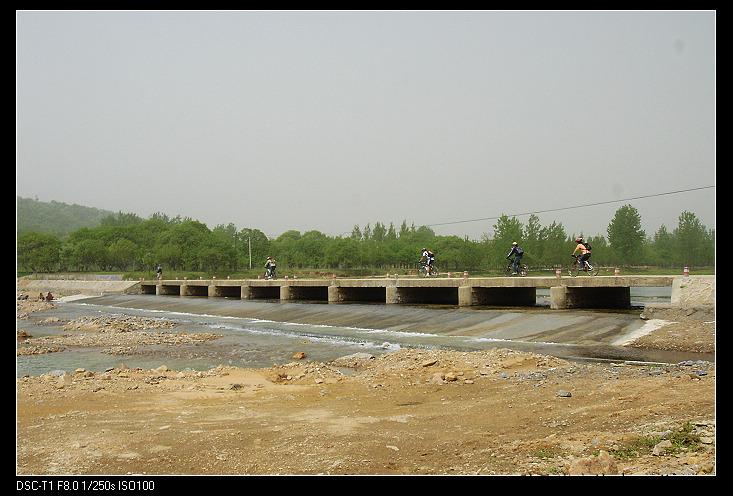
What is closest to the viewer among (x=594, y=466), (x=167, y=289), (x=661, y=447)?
(x=594, y=466)

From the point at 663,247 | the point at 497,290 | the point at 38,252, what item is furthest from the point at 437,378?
the point at 38,252

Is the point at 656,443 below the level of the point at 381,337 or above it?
above

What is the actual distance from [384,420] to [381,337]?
46.8ft

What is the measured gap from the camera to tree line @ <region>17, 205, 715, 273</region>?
7700cm

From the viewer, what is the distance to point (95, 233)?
14350 centimetres

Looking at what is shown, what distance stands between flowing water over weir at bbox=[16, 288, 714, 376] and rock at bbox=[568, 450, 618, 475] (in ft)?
32.9

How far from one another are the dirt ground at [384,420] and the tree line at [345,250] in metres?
68.0

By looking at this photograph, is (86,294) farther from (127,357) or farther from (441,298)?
(127,357)

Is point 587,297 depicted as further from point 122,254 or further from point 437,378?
point 122,254

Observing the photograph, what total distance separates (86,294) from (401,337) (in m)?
69.2

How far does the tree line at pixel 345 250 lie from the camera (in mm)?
77000

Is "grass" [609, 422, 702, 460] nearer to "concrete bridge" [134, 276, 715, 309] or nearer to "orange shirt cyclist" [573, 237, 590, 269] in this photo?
"concrete bridge" [134, 276, 715, 309]

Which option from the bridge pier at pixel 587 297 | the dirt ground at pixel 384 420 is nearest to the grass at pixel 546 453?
the dirt ground at pixel 384 420

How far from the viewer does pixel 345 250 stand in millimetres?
117000
